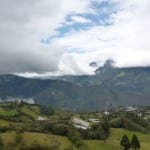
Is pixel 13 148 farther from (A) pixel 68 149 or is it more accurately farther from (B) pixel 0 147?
(A) pixel 68 149

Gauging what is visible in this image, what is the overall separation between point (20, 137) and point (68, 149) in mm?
23937

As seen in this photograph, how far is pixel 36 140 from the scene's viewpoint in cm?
19862

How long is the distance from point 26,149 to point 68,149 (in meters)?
20.2

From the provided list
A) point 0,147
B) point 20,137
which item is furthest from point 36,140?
point 0,147

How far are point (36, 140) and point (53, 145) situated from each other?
8.69 m

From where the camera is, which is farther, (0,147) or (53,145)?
(53,145)

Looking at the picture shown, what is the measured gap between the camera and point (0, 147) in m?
184

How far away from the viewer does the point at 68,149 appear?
19388 centimetres

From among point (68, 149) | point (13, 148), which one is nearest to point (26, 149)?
point (13, 148)

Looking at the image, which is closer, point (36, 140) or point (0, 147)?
point (0, 147)

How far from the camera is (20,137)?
197 metres

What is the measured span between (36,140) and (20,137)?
26.2 ft

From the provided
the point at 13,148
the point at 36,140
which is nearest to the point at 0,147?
the point at 13,148

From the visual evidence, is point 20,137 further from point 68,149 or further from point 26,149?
point 68,149
